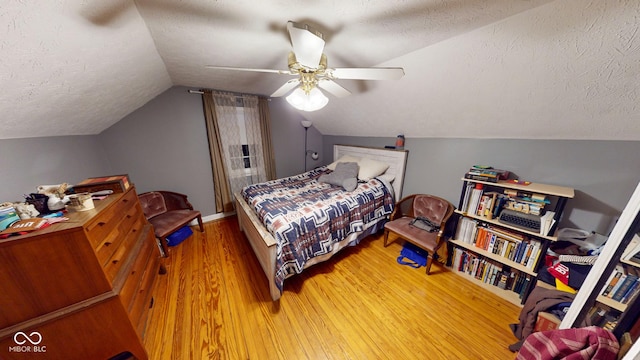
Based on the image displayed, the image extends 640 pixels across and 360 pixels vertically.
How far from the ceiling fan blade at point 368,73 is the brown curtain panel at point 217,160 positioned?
7.33 feet

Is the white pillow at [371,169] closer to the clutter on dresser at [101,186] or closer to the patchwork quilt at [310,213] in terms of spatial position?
the patchwork quilt at [310,213]

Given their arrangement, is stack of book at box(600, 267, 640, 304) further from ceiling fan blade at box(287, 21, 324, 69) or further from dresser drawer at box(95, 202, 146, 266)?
dresser drawer at box(95, 202, 146, 266)

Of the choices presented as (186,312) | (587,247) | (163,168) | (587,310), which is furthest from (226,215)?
(587,247)

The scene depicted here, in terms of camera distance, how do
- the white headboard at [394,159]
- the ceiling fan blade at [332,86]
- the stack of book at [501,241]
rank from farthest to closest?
the white headboard at [394,159] < the stack of book at [501,241] < the ceiling fan blade at [332,86]

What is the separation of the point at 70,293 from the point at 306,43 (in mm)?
1837

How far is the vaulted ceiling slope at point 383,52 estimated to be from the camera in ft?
2.90

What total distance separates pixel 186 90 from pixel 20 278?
8.42 ft

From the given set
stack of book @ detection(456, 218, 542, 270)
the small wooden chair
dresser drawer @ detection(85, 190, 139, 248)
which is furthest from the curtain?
stack of book @ detection(456, 218, 542, 270)

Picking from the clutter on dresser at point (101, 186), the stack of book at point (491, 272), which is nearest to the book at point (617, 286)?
the stack of book at point (491, 272)

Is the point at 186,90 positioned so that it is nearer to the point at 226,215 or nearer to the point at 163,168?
the point at 163,168

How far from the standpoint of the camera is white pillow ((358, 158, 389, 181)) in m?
2.80

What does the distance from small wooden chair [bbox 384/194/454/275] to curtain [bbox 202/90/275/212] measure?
7.85 ft

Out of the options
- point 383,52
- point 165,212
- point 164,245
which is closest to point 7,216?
point 164,245

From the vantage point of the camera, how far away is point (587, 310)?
96 centimetres
